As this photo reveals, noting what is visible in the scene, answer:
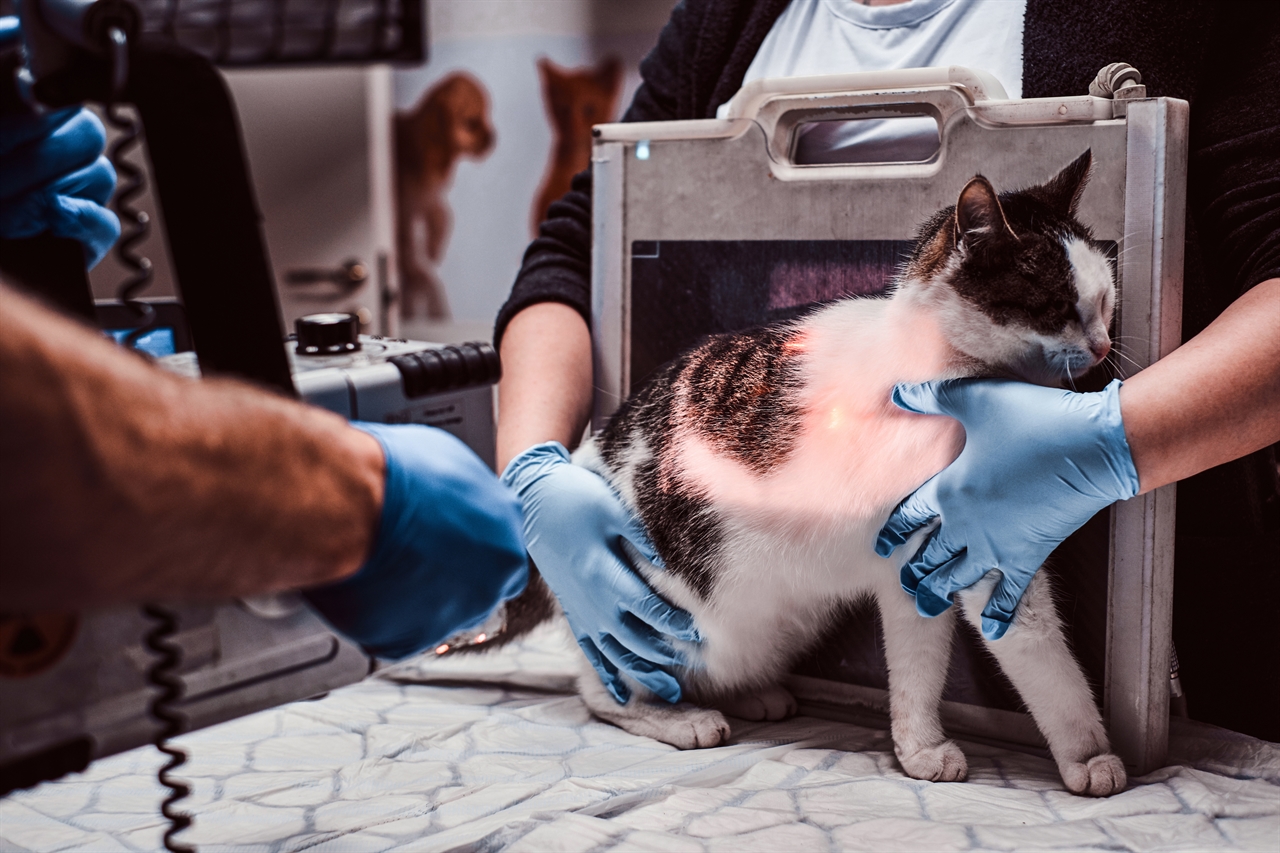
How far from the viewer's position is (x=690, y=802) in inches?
29.9

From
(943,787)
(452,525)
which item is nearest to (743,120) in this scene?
(452,525)

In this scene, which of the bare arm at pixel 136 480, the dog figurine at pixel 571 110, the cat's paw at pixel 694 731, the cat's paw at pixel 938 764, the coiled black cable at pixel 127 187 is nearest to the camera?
the bare arm at pixel 136 480

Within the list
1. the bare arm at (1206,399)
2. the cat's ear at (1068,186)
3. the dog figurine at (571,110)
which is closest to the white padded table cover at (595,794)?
the bare arm at (1206,399)

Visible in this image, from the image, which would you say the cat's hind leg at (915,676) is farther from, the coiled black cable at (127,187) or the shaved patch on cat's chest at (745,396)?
the coiled black cable at (127,187)

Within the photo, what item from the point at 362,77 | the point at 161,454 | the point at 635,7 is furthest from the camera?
the point at 362,77

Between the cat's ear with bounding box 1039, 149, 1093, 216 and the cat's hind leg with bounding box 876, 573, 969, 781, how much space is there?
36cm

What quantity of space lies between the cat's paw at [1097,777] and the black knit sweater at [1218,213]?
0.63 feet

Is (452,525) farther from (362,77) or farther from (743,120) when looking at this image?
(362,77)

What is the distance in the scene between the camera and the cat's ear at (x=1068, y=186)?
736mm

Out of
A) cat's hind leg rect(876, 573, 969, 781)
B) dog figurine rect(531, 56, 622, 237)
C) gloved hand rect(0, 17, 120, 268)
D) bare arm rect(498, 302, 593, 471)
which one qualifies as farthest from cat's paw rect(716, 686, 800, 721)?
dog figurine rect(531, 56, 622, 237)

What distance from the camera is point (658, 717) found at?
0.97 m

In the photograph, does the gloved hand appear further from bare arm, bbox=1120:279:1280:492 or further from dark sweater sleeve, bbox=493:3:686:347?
bare arm, bbox=1120:279:1280:492

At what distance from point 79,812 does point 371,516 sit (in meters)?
0.48

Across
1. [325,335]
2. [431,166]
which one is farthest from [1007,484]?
[431,166]
